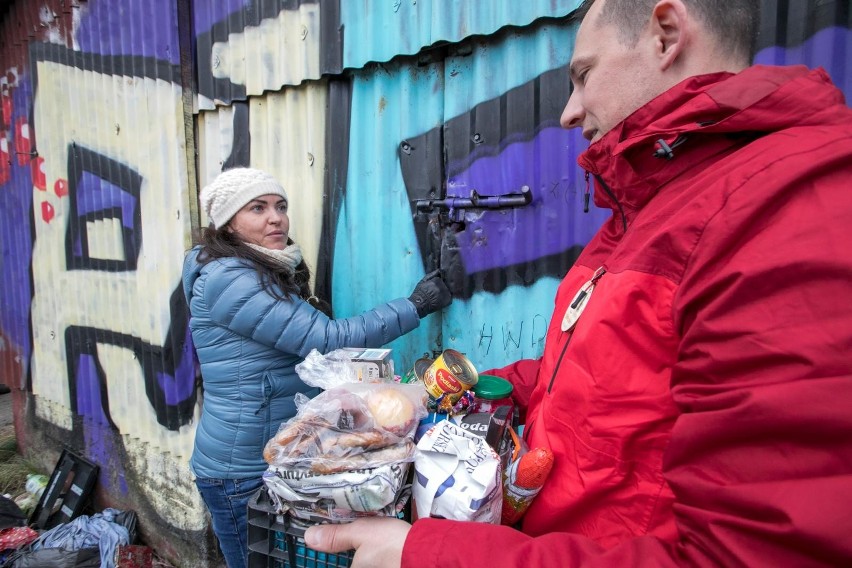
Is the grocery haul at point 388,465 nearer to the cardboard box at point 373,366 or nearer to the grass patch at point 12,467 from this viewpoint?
the cardboard box at point 373,366

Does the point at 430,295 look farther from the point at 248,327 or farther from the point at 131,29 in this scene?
the point at 131,29

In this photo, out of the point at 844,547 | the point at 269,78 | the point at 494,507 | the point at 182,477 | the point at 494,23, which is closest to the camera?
the point at 844,547

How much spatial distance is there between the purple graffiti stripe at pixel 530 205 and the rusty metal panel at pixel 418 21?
0.45 m

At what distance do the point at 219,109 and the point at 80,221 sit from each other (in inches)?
79.1

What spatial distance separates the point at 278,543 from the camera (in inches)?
46.5

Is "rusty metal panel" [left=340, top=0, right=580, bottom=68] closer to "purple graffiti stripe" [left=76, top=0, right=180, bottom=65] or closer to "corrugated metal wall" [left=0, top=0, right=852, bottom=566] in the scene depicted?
"corrugated metal wall" [left=0, top=0, right=852, bottom=566]

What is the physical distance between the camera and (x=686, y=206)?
80 cm

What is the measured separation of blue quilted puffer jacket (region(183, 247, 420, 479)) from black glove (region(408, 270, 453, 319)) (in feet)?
0.18

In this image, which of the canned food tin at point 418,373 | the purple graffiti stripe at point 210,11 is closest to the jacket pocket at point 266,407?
the canned food tin at point 418,373

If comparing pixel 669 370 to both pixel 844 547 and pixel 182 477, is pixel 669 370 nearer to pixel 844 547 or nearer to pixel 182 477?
pixel 844 547

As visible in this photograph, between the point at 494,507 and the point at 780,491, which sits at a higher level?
the point at 780,491

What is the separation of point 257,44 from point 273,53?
0.15 meters

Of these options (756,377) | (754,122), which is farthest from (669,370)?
(754,122)

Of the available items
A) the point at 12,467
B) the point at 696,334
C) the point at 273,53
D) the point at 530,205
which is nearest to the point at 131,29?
the point at 273,53
